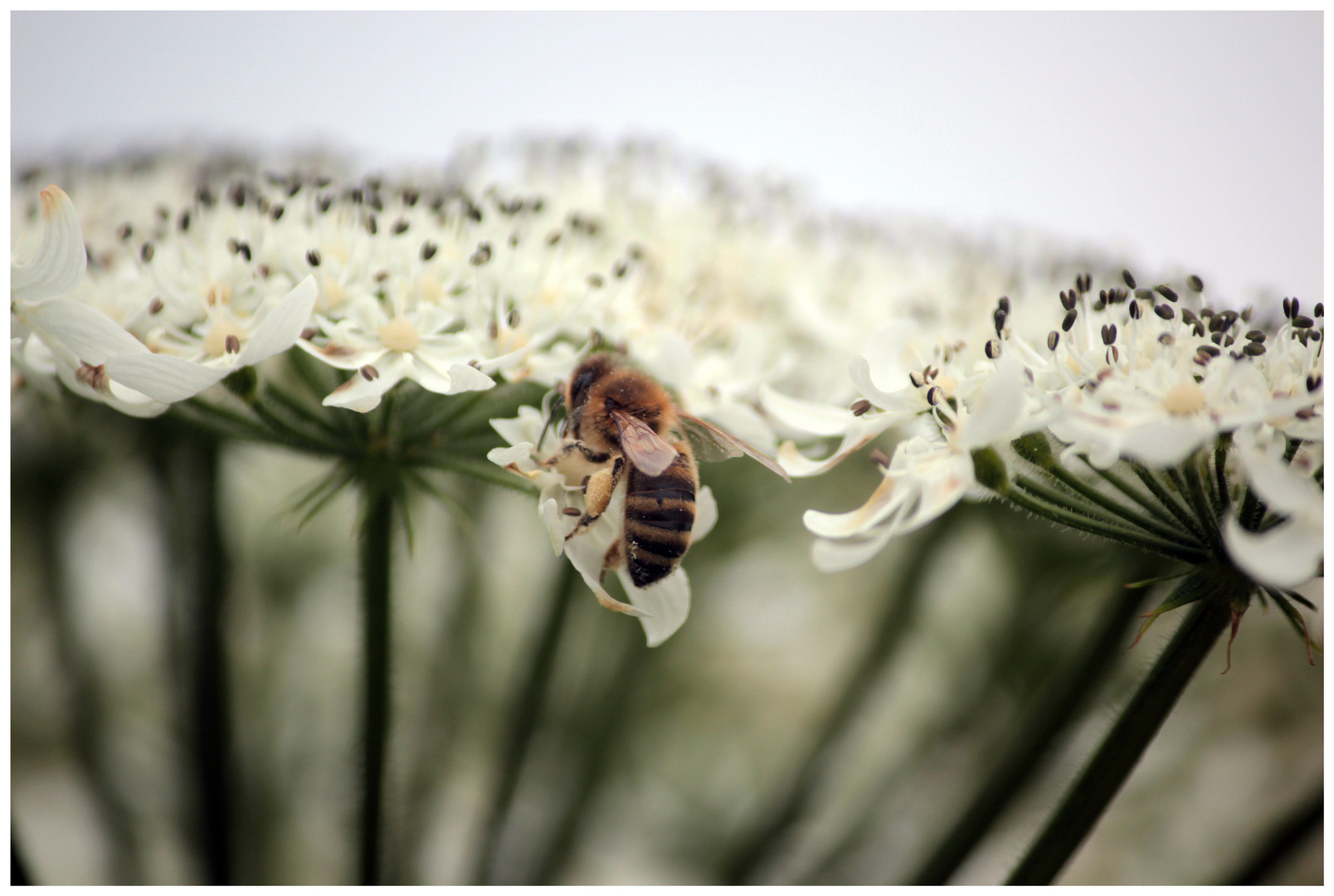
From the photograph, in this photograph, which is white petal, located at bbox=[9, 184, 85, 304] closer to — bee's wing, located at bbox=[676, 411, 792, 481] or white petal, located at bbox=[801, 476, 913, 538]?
bee's wing, located at bbox=[676, 411, 792, 481]

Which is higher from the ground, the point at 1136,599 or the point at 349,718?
the point at 1136,599

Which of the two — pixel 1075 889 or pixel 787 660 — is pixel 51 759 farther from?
pixel 1075 889

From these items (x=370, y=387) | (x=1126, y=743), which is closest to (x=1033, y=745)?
(x=1126, y=743)

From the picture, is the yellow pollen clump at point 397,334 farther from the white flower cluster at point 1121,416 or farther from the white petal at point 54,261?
the white flower cluster at point 1121,416

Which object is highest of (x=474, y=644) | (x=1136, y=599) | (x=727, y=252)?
(x=727, y=252)

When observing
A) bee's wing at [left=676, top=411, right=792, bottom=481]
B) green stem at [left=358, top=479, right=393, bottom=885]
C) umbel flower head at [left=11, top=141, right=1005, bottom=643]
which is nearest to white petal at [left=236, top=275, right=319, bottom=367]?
umbel flower head at [left=11, top=141, right=1005, bottom=643]

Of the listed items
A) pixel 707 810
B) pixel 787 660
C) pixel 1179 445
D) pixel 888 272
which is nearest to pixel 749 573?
pixel 787 660

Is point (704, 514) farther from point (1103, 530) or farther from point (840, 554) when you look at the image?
point (1103, 530)

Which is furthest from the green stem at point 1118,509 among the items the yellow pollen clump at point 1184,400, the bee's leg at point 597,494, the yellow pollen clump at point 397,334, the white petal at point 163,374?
the white petal at point 163,374
